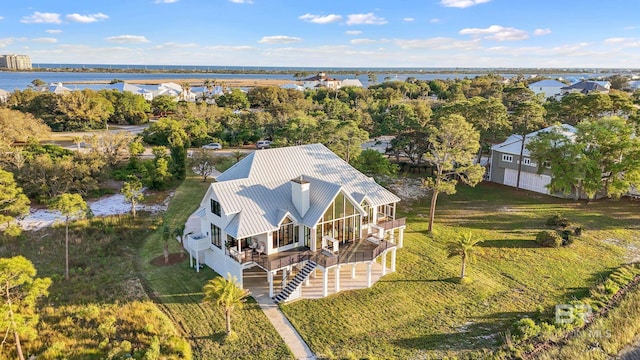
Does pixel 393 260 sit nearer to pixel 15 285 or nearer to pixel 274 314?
pixel 274 314

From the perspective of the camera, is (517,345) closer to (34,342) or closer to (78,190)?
(34,342)

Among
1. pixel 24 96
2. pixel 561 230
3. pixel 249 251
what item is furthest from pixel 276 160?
pixel 24 96

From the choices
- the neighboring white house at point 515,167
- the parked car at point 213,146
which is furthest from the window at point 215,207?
the parked car at point 213,146

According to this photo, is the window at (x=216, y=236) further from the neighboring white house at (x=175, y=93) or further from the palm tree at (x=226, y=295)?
the neighboring white house at (x=175, y=93)

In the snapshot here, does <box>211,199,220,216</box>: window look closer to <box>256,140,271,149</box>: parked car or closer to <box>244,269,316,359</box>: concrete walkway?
<box>244,269,316,359</box>: concrete walkway

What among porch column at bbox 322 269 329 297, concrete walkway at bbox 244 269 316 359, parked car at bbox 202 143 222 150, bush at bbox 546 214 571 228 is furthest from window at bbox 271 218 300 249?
parked car at bbox 202 143 222 150

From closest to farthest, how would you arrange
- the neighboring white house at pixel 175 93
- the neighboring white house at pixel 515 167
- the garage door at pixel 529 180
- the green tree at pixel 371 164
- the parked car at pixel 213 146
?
the green tree at pixel 371 164
the garage door at pixel 529 180
the neighboring white house at pixel 515 167
the parked car at pixel 213 146
the neighboring white house at pixel 175 93
